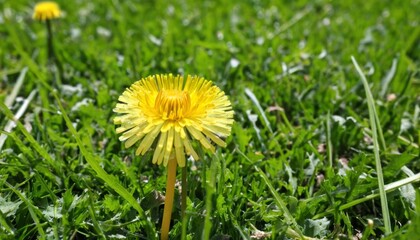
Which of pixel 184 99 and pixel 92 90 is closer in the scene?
pixel 184 99

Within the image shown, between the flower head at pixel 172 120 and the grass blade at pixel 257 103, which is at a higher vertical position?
the flower head at pixel 172 120

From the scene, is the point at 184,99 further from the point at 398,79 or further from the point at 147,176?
the point at 398,79

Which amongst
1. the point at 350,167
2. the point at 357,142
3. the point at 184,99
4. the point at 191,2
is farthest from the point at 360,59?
the point at 184,99

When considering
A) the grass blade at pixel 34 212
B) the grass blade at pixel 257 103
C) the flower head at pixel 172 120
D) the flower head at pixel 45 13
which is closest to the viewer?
the flower head at pixel 172 120

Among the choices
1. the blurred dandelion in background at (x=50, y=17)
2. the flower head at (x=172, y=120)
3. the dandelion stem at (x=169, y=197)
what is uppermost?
the blurred dandelion in background at (x=50, y=17)

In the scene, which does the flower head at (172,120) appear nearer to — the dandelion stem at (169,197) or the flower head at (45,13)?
the dandelion stem at (169,197)

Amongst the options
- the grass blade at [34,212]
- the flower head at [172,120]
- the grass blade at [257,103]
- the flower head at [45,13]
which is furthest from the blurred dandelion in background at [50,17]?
the flower head at [172,120]

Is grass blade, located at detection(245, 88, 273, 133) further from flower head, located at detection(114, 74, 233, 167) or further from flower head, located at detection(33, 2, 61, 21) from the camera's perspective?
flower head, located at detection(33, 2, 61, 21)
